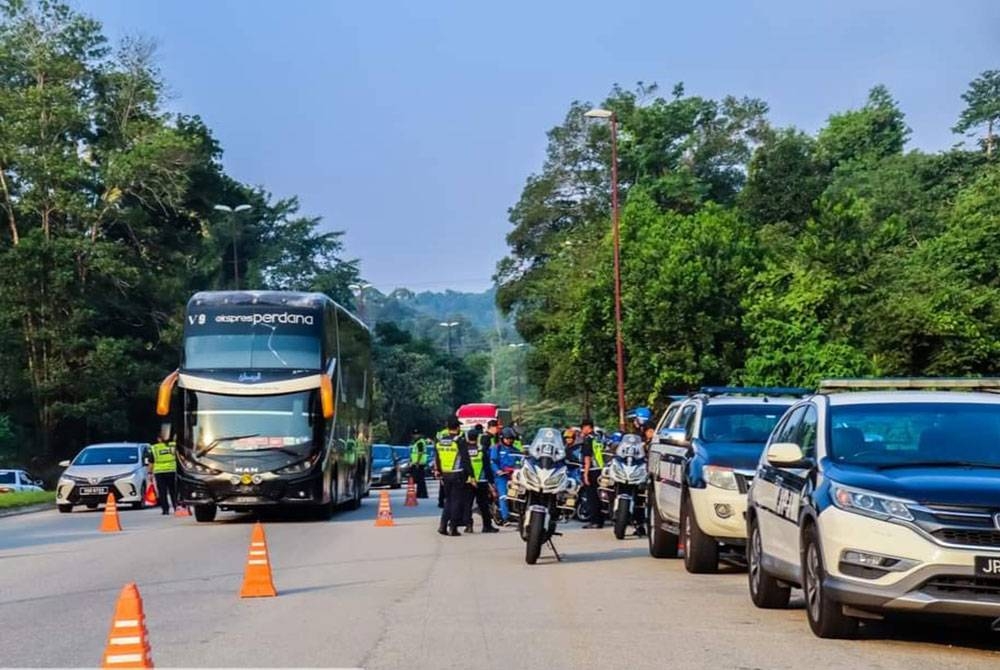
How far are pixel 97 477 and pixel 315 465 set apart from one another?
9521 mm

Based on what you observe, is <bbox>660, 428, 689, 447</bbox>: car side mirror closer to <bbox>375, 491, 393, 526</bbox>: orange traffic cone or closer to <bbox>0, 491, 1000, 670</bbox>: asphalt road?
<bbox>0, 491, 1000, 670</bbox>: asphalt road

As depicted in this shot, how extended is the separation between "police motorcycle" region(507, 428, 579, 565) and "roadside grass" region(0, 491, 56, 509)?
1992cm

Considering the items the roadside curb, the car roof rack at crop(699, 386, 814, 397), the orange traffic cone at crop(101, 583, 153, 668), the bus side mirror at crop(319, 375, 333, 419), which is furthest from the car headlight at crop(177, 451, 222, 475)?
the orange traffic cone at crop(101, 583, 153, 668)

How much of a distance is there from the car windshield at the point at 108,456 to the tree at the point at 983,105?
171ft

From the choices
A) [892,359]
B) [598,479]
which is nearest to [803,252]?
[892,359]

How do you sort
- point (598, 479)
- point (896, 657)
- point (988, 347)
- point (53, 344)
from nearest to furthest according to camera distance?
point (896, 657) < point (598, 479) < point (988, 347) < point (53, 344)

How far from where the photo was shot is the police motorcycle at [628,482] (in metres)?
22.5

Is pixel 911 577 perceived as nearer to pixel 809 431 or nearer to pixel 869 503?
pixel 869 503

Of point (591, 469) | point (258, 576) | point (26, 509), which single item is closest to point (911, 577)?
point (258, 576)

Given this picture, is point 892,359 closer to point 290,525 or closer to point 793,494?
point 290,525

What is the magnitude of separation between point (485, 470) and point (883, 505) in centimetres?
1417

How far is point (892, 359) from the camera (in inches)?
1730

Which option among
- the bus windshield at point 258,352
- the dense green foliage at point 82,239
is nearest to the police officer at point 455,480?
the bus windshield at point 258,352

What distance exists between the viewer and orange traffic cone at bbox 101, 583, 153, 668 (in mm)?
7473
